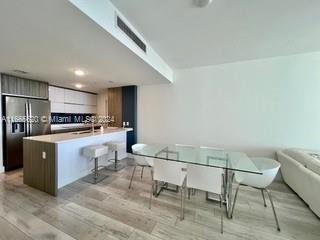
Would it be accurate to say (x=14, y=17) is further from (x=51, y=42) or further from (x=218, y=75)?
(x=218, y=75)

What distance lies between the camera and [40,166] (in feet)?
8.46

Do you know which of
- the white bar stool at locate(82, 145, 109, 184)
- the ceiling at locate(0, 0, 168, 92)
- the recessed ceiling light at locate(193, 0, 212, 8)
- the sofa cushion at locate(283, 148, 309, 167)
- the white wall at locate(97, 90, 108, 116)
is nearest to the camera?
the ceiling at locate(0, 0, 168, 92)

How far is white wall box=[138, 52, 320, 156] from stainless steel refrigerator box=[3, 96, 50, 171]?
9.90 feet

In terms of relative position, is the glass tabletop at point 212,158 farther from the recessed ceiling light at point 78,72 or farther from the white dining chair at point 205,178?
the recessed ceiling light at point 78,72

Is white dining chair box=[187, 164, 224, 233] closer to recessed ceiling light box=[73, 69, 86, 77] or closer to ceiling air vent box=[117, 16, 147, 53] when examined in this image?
ceiling air vent box=[117, 16, 147, 53]

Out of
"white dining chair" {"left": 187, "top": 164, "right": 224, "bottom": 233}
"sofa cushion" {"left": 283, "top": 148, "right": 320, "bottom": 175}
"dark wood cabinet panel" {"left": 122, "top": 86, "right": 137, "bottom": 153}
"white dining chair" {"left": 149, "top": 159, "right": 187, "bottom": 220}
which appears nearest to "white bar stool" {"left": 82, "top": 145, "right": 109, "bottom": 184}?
"white dining chair" {"left": 149, "top": 159, "right": 187, "bottom": 220}

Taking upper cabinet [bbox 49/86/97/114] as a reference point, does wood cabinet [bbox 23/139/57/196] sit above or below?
below

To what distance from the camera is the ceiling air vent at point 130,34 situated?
1717 mm

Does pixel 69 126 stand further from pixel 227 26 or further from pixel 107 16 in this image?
pixel 227 26

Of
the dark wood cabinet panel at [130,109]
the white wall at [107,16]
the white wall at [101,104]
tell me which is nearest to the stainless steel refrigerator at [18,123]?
the dark wood cabinet panel at [130,109]

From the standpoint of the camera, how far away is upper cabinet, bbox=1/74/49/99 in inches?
128

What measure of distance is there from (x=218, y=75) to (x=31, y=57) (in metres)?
3.55

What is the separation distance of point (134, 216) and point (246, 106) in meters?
3.01

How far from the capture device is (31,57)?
91.0 inches
